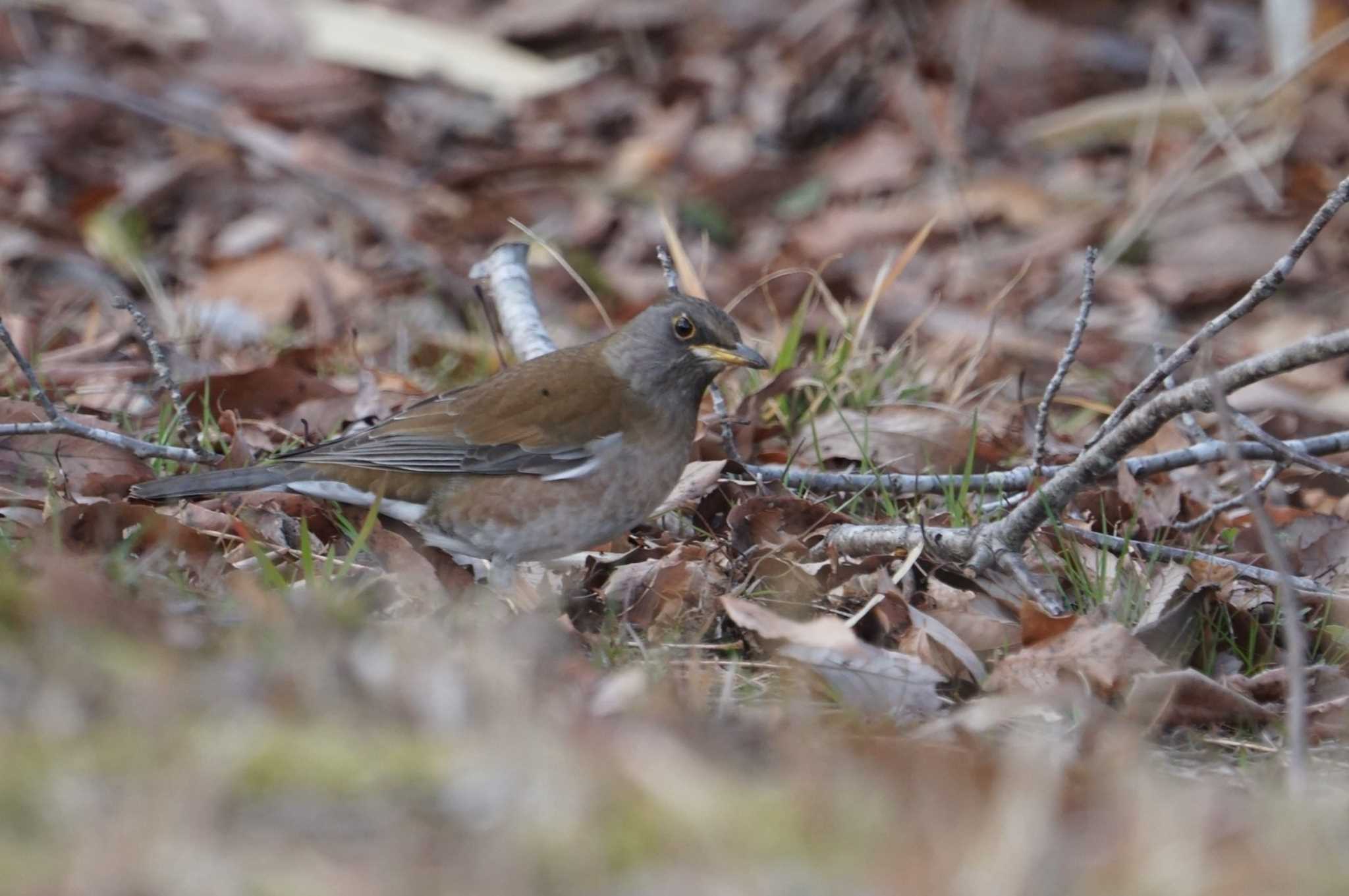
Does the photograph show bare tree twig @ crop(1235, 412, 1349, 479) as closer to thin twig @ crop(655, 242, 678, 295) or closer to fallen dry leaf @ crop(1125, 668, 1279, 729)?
fallen dry leaf @ crop(1125, 668, 1279, 729)

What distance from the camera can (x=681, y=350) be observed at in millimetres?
5230

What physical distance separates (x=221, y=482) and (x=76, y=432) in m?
0.42

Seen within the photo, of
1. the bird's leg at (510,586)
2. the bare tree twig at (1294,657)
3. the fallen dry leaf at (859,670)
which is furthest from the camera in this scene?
the bird's leg at (510,586)

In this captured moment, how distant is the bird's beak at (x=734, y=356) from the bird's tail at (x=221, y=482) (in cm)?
132

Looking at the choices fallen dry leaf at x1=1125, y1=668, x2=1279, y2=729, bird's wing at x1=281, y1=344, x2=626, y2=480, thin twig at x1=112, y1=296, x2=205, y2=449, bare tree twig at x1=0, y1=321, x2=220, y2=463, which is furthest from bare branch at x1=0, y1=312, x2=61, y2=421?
fallen dry leaf at x1=1125, y1=668, x2=1279, y2=729

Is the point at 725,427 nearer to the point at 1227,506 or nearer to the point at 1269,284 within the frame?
the point at 1227,506

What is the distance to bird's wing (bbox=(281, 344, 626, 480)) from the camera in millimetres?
5016

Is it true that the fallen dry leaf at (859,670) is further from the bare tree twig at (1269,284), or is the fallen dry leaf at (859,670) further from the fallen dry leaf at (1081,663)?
the bare tree twig at (1269,284)

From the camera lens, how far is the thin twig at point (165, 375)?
452cm

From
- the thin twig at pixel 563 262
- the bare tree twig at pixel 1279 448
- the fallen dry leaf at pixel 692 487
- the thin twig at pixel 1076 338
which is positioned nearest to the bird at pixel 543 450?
the fallen dry leaf at pixel 692 487

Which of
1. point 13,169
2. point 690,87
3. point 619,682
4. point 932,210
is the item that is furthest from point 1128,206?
point 619,682

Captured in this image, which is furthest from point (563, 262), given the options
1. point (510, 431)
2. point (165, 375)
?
point (165, 375)

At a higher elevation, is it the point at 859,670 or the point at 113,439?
the point at 113,439

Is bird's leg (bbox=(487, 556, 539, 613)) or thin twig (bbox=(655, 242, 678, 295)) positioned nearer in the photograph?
bird's leg (bbox=(487, 556, 539, 613))
